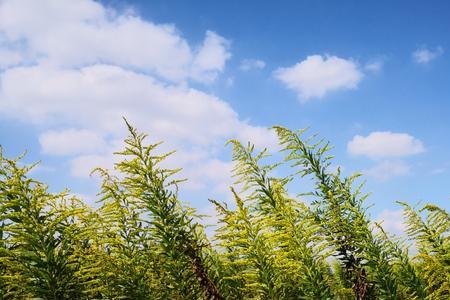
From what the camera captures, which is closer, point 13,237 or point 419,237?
point 13,237

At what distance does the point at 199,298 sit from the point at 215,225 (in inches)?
105

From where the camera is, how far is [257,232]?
15.8 meters

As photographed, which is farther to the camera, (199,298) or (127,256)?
(127,256)

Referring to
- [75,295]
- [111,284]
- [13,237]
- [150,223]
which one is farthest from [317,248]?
[13,237]

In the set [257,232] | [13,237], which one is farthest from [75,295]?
[257,232]

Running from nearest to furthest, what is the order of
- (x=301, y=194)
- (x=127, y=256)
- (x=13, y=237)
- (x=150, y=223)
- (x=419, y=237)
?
(x=13, y=237)
(x=150, y=223)
(x=127, y=256)
(x=301, y=194)
(x=419, y=237)

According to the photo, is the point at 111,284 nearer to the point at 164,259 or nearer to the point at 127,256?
the point at 127,256

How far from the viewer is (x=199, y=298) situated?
14.8 metres

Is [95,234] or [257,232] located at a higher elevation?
[95,234]

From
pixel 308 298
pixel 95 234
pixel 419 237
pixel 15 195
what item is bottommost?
pixel 308 298

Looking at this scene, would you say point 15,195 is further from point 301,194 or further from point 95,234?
point 301,194

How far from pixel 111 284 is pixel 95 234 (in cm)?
189

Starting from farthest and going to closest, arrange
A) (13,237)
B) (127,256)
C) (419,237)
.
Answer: (419,237) → (127,256) → (13,237)

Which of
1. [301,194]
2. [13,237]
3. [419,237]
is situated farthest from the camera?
[419,237]
